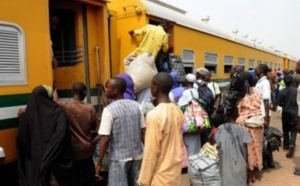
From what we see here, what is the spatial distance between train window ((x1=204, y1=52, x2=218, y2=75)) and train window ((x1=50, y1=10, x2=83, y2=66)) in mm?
4076

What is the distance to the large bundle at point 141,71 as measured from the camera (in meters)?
4.56

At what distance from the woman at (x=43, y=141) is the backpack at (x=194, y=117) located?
247 cm

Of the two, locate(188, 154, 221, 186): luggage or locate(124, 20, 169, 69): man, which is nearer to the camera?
locate(188, 154, 221, 186): luggage

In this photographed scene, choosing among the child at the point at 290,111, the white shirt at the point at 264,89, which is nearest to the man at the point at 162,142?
the white shirt at the point at 264,89

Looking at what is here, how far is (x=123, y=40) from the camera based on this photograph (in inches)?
200

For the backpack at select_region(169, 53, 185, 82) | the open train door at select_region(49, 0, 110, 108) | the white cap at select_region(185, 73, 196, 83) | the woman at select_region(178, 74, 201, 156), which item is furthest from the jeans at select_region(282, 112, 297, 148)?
the open train door at select_region(49, 0, 110, 108)

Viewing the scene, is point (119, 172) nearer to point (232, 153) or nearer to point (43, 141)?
point (43, 141)

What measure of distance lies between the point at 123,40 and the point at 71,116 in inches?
80.4

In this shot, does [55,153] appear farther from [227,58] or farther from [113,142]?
[227,58]

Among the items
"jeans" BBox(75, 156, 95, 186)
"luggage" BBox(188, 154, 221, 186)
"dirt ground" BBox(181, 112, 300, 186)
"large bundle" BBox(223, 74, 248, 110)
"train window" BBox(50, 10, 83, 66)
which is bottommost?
"dirt ground" BBox(181, 112, 300, 186)

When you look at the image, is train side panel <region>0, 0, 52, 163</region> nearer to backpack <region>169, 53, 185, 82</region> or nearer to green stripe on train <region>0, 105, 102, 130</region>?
green stripe on train <region>0, 105, 102, 130</region>

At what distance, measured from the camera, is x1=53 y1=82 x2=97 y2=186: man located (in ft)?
10.9

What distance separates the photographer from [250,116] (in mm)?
5074

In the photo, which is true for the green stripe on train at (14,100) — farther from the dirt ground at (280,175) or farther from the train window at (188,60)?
the train window at (188,60)
